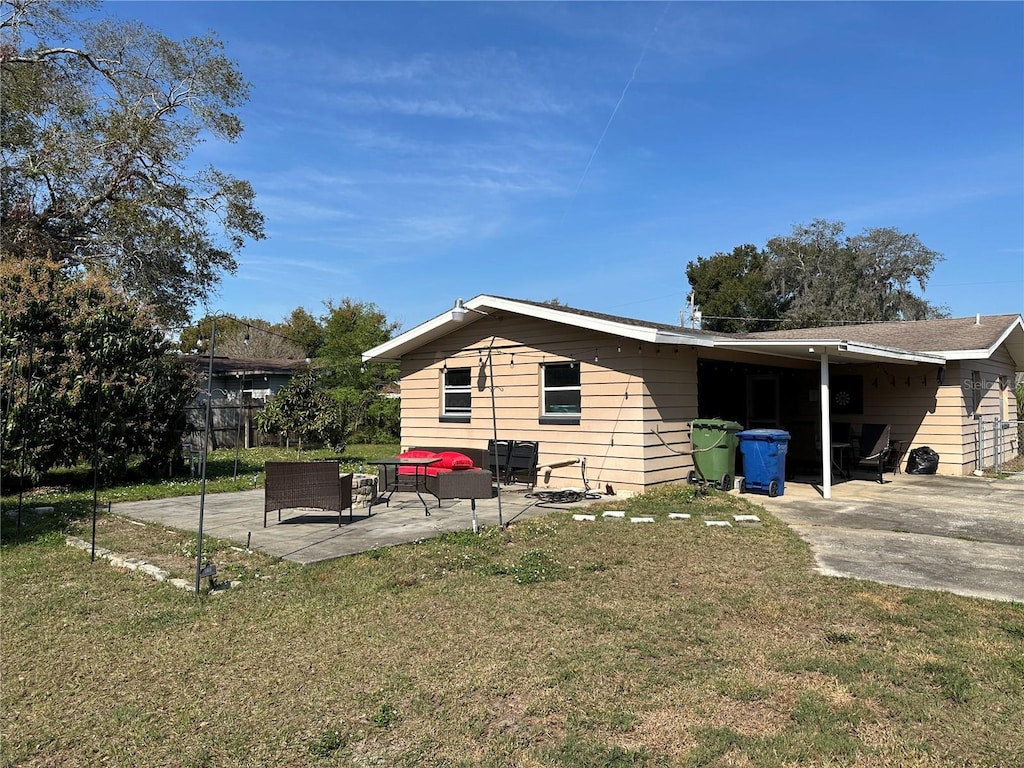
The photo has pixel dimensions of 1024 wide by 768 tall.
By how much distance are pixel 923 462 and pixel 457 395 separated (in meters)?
9.41

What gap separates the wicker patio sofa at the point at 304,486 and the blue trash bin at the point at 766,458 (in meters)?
6.30

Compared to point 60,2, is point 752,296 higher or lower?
lower

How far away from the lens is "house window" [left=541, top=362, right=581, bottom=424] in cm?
1054

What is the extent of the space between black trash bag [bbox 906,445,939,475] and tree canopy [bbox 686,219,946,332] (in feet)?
83.4

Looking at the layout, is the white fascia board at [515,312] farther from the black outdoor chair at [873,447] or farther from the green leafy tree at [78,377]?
the black outdoor chair at [873,447]

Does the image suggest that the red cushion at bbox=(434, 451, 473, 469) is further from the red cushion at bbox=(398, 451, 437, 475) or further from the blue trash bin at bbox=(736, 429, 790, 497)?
the blue trash bin at bbox=(736, 429, 790, 497)

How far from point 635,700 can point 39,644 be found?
3.65 metres

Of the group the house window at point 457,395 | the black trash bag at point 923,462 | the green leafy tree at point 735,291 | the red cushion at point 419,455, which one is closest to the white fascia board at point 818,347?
the black trash bag at point 923,462

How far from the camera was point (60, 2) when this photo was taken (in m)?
17.6

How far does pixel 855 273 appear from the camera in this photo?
37656 millimetres

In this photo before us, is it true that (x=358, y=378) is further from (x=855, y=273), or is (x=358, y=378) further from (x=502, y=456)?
(x=855, y=273)

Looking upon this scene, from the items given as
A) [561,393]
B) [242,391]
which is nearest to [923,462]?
[561,393]

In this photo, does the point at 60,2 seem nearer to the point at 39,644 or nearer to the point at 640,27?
the point at 640,27

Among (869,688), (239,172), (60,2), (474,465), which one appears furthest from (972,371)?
(60,2)
